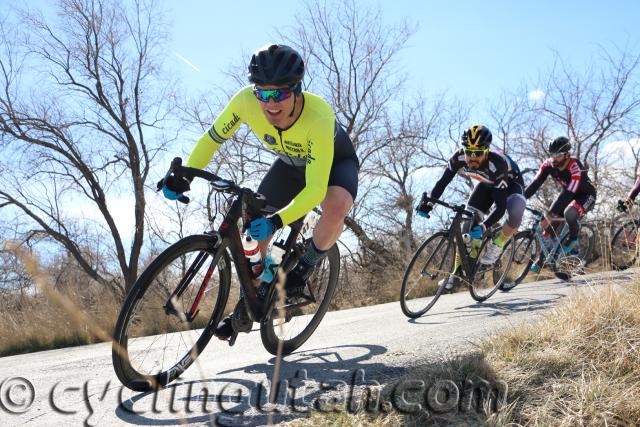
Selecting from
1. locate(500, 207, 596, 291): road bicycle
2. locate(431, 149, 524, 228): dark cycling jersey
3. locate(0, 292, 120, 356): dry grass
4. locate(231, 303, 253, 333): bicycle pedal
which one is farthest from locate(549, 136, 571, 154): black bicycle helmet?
locate(0, 292, 120, 356): dry grass

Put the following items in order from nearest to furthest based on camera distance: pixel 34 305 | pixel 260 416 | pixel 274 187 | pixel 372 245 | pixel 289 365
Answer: pixel 260 416, pixel 289 365, pixel 274 187, pixel 34 305, pixel 372 245

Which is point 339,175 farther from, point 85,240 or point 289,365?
point 85,240

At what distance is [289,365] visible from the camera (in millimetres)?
3998

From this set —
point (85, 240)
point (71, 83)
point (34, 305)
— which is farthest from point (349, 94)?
point (34, 305)

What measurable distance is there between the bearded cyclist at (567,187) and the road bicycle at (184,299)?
668 cm

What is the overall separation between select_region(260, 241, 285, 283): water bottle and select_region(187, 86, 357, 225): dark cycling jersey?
0.34 m

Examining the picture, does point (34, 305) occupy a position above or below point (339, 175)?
below

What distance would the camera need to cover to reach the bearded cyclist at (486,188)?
724cm

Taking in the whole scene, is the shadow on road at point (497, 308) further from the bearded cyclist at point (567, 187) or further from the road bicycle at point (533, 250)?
the bearded cyclist at point (567, 187)

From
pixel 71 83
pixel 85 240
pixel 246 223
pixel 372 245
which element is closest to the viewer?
pixel 246 223

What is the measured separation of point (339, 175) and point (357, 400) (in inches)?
80.1

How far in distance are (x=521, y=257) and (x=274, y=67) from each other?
6952 mm

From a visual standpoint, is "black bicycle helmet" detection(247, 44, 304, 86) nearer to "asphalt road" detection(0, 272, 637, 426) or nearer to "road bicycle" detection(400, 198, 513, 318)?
"asphalt road" detection(0, 272, 637, 426)

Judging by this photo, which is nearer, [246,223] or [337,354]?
[246,223]
